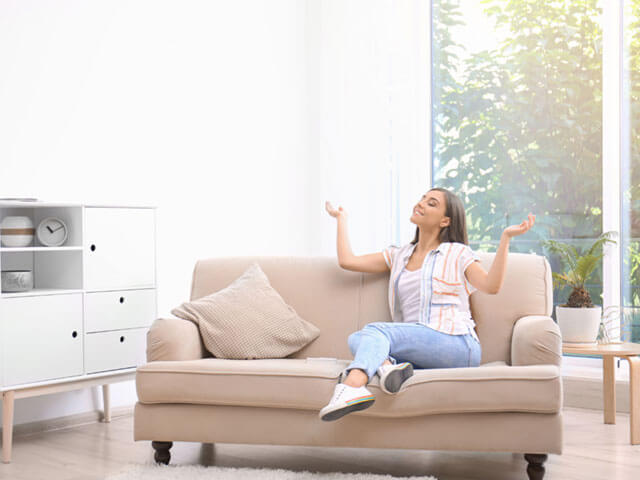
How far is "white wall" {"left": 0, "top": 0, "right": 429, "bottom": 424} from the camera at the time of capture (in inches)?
143

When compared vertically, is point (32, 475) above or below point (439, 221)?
below

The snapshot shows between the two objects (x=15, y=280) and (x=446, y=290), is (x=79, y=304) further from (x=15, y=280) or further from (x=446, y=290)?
(x=446, y=290)

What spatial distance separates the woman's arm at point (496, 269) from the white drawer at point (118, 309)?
1.43 meters

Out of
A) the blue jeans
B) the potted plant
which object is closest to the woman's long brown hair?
the blue jeans

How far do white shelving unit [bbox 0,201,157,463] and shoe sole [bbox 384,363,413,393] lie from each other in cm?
137

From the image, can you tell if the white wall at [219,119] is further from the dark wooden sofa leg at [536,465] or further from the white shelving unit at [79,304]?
the dark wooden sofa leg at [536,465]

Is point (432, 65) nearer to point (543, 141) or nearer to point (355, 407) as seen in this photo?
point (543, 141)

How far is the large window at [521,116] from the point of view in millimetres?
4262

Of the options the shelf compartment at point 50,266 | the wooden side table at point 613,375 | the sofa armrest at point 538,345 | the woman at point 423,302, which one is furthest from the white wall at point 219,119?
the sofa armrest at point 538,345

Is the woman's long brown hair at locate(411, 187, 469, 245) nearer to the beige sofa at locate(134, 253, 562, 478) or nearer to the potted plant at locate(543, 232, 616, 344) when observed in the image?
the beige sofa at locate(134, 253, 562, 478)

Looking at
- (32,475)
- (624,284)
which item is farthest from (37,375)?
(624,284)

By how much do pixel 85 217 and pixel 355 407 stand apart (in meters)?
1.48

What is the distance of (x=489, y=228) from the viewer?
458cm

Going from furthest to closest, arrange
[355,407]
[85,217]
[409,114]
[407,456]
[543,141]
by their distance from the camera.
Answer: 1. [409,114]
2. [543,141]
3. [85,217]
4. [407,456]
5. [355,407]
